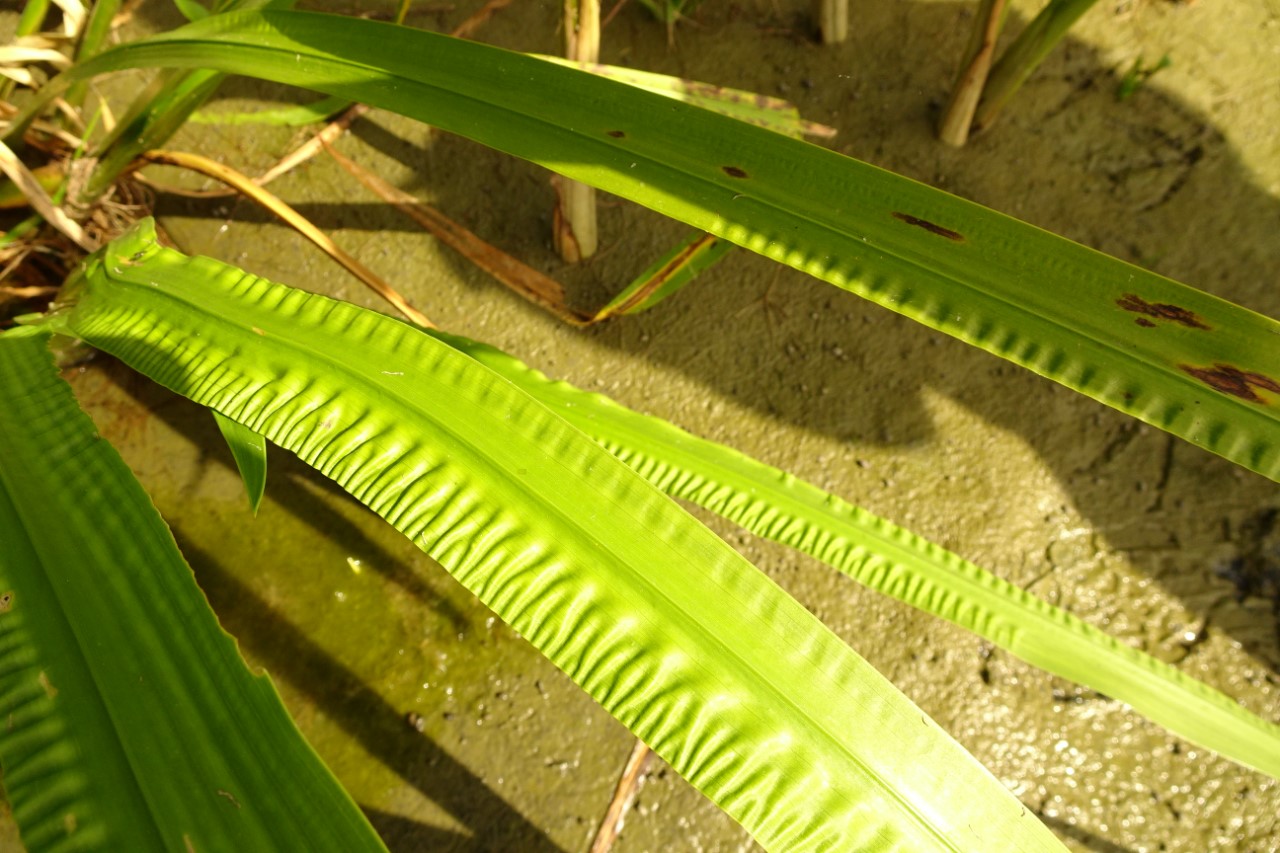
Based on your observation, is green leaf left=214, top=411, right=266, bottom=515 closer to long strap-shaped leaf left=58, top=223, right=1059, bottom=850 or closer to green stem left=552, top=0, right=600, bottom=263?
long strap-shaped leaf left=58, top=223, right=1059, bottom=850

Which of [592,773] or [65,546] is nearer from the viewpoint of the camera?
[65,546]

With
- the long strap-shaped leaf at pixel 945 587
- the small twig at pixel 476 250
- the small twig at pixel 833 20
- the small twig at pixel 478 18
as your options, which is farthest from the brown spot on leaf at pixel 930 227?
the small twig at pixel 478 18

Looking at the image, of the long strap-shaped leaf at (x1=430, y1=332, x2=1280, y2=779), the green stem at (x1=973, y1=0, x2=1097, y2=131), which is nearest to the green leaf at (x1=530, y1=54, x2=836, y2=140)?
the long strap-shaped leaf at (x1=430, y1=332, x2=1280, y2=779)

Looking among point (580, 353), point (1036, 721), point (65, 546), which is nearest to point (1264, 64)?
point (1036, 721)

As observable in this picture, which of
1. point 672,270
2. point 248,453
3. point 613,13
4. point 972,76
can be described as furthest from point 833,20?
point 248,453

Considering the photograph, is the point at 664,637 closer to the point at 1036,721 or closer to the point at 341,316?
the point at 341,316

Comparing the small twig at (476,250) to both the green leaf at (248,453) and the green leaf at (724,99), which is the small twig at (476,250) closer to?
the green leaf at (724,99)

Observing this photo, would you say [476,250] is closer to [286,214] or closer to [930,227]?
[286,214]
